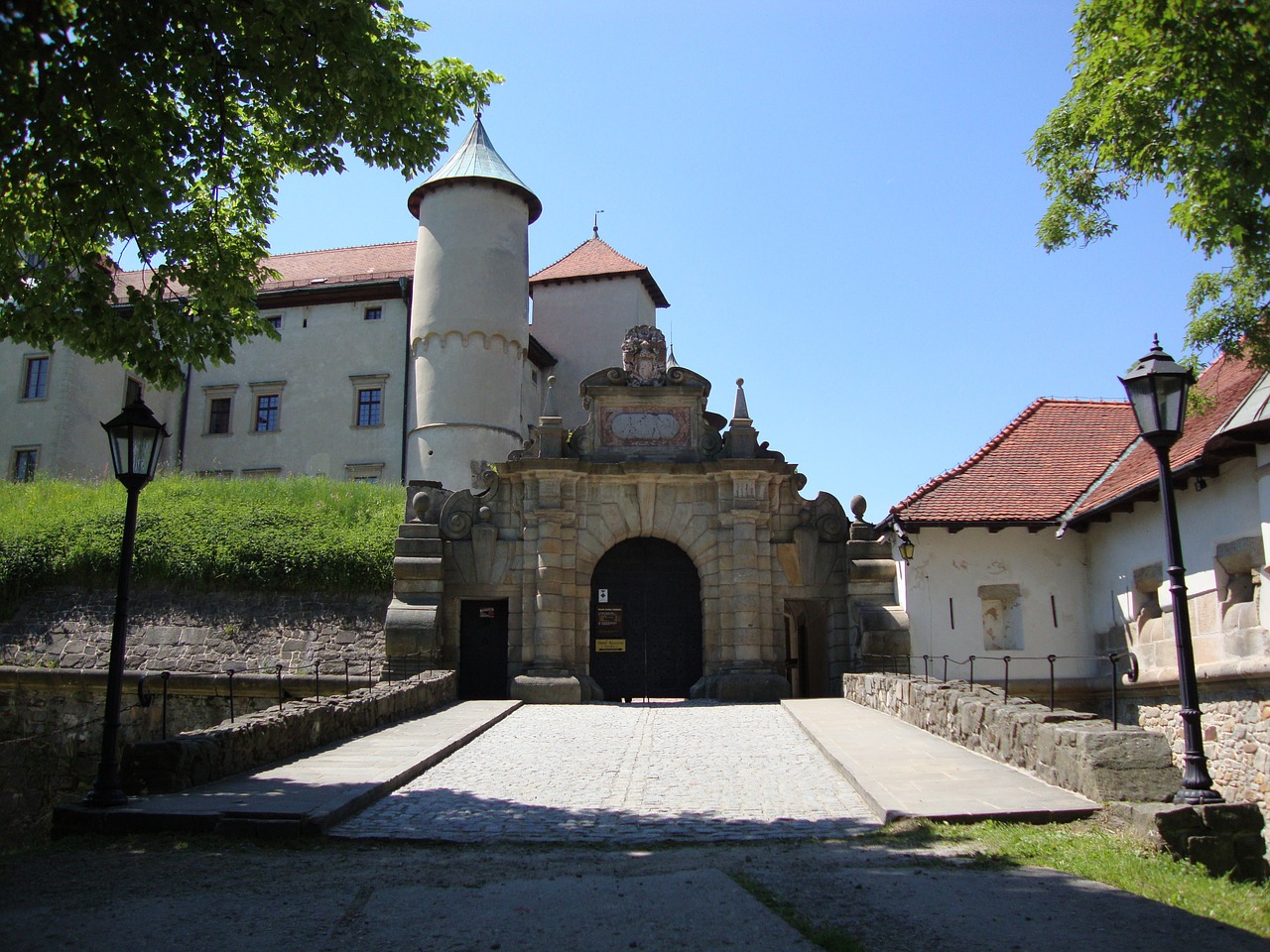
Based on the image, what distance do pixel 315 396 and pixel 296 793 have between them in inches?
1173

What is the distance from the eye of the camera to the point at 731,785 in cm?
1033

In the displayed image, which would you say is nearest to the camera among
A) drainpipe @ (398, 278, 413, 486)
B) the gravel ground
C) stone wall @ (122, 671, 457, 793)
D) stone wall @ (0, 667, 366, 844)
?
the gravel ground

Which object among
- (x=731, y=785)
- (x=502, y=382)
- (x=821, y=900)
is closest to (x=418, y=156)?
(x=731, y=785)

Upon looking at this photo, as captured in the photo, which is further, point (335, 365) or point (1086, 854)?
point (335, 365)

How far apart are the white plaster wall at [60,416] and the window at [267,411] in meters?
3.47

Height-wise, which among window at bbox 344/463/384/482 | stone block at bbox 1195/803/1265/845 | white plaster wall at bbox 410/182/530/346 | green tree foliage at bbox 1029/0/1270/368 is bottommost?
stone block at bbox 1195/803/1265/845

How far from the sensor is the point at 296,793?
8.82m

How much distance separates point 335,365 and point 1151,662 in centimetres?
2797

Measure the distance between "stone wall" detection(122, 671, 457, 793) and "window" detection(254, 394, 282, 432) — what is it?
24068 millimetres

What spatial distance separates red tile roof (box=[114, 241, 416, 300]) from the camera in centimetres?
3778

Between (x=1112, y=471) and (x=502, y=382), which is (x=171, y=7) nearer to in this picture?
(x=1112, y=471)

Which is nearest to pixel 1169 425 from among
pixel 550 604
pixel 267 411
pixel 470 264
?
pixel 550 604

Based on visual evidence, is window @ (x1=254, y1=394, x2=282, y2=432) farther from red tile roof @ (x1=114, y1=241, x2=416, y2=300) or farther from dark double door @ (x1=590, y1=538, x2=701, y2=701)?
dark double door @ (x1=590, y1=538, x2=701, y2=701)

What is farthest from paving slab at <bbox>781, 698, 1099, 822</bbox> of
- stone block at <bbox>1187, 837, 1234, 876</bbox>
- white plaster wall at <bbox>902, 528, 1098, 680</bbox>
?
white plaster wall at <bbox>902, 528, 1098, 680</bbox>
